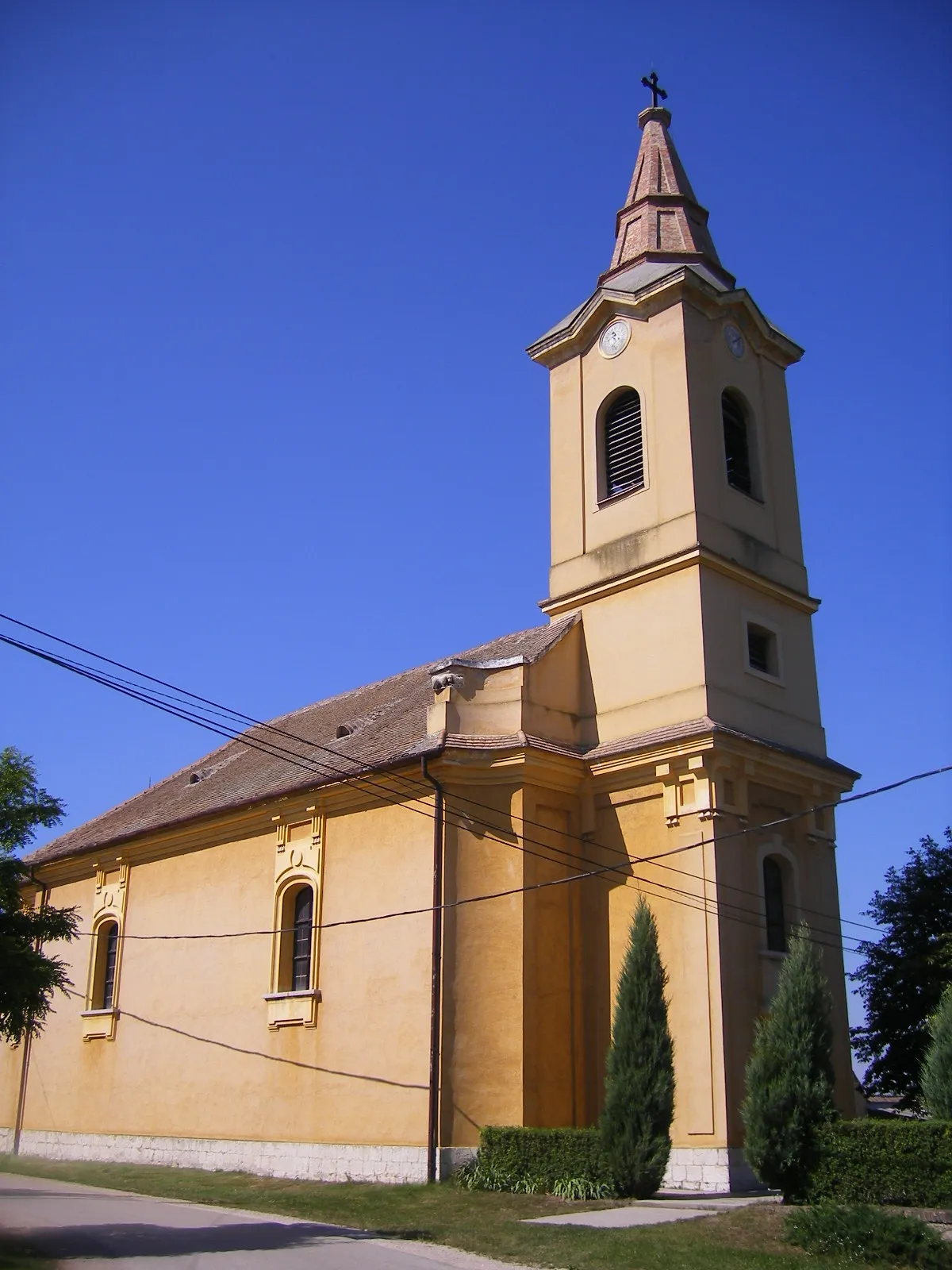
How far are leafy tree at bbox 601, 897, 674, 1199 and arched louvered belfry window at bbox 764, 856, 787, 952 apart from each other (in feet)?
11.2

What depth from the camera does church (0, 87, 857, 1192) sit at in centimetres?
1992

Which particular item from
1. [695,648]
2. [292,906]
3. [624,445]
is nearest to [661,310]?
[624,445]

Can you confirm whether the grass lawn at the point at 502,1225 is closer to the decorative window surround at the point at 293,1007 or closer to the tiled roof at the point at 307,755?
the decorative window surround at the point at 293,1007

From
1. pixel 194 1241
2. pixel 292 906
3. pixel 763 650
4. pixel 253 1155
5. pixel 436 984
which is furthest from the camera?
pixel 292 906

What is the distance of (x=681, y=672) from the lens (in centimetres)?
2142

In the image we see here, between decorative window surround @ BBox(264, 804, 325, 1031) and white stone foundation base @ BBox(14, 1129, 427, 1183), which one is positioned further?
decorative window surround @ BBox(264, 804, 325, 1031)

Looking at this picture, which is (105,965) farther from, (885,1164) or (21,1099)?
(885,1164)

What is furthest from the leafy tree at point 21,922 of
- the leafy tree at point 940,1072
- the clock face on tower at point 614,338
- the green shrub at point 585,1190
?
the clock face on tower at point 614,338

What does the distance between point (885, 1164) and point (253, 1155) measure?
39.5 feet

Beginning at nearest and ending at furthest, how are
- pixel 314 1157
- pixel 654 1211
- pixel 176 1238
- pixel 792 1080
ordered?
pixel 176 1238, pixel 654 1211, pixel 792 1080, pixel 314 1157

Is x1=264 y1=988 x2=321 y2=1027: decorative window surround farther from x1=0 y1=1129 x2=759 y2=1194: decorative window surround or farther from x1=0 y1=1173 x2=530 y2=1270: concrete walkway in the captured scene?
x1=0 y1=1173 x2=530 y2=1270: concrete walkway

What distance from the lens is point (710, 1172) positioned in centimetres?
1817

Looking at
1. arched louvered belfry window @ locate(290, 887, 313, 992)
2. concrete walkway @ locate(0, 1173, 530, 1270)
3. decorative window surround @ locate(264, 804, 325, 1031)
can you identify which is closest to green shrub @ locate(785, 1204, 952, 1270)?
concrete walkway @ locate(0, 1173, 530, 1270)

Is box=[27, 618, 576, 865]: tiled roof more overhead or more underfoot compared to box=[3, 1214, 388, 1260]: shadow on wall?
more overhead
